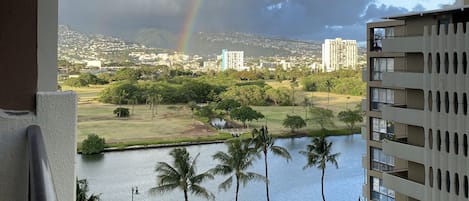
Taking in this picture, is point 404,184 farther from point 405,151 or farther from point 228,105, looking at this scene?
point 228,105

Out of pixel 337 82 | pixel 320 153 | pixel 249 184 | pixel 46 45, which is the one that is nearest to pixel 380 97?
pixel 320 153

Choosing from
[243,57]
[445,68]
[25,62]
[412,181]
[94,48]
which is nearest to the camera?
[25,62]

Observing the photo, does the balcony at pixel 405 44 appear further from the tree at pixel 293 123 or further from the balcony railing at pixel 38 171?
the tree at pixel 293 123

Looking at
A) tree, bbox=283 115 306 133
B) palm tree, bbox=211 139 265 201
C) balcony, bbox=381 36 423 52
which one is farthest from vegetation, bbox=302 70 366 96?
balcony, bbox=381 36 423 52

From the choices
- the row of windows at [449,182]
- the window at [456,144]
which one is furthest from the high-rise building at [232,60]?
the window at [456,144]

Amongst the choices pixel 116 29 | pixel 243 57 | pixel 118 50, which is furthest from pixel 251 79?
pixel 116 29

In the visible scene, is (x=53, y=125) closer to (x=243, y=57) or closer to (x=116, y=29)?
(x=243, y=57)
